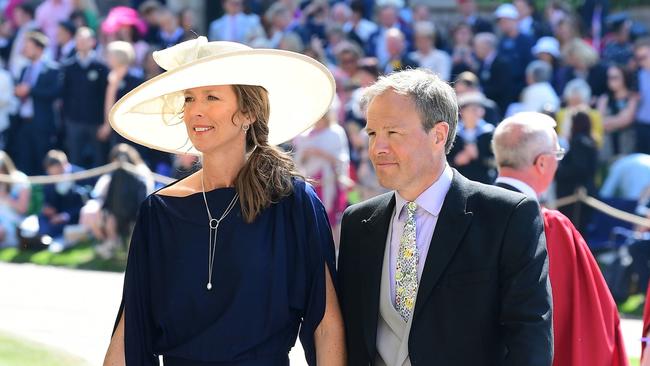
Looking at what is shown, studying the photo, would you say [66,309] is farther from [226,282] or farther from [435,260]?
[435,260]

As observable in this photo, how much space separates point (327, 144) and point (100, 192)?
2917 millimetres

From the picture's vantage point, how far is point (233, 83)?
4320mm

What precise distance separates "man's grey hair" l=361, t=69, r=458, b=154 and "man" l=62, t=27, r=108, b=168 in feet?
36.4

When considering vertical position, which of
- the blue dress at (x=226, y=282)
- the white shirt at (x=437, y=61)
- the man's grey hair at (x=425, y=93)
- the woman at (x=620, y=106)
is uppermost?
the white shirt at (x=437, y=61)

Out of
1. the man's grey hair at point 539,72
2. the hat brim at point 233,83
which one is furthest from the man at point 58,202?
the hat brim at point 233,83

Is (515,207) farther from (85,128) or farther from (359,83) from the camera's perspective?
(85,128)

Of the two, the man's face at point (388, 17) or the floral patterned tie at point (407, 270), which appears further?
the man's face at point (388, 17)

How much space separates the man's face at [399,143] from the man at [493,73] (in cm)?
996

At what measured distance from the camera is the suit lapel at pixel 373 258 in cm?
411

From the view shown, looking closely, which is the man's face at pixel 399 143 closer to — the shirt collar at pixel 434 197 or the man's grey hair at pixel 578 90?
the shirt collar at pixel 434 197

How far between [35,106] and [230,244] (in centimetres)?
1170

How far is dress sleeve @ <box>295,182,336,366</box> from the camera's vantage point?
4246 mm

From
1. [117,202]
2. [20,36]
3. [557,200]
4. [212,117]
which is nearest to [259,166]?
[212,117]

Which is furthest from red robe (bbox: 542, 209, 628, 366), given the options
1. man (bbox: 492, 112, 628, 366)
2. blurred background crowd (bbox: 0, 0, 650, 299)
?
blurred background crowd (bbox: 0, 0, 650, 299)
